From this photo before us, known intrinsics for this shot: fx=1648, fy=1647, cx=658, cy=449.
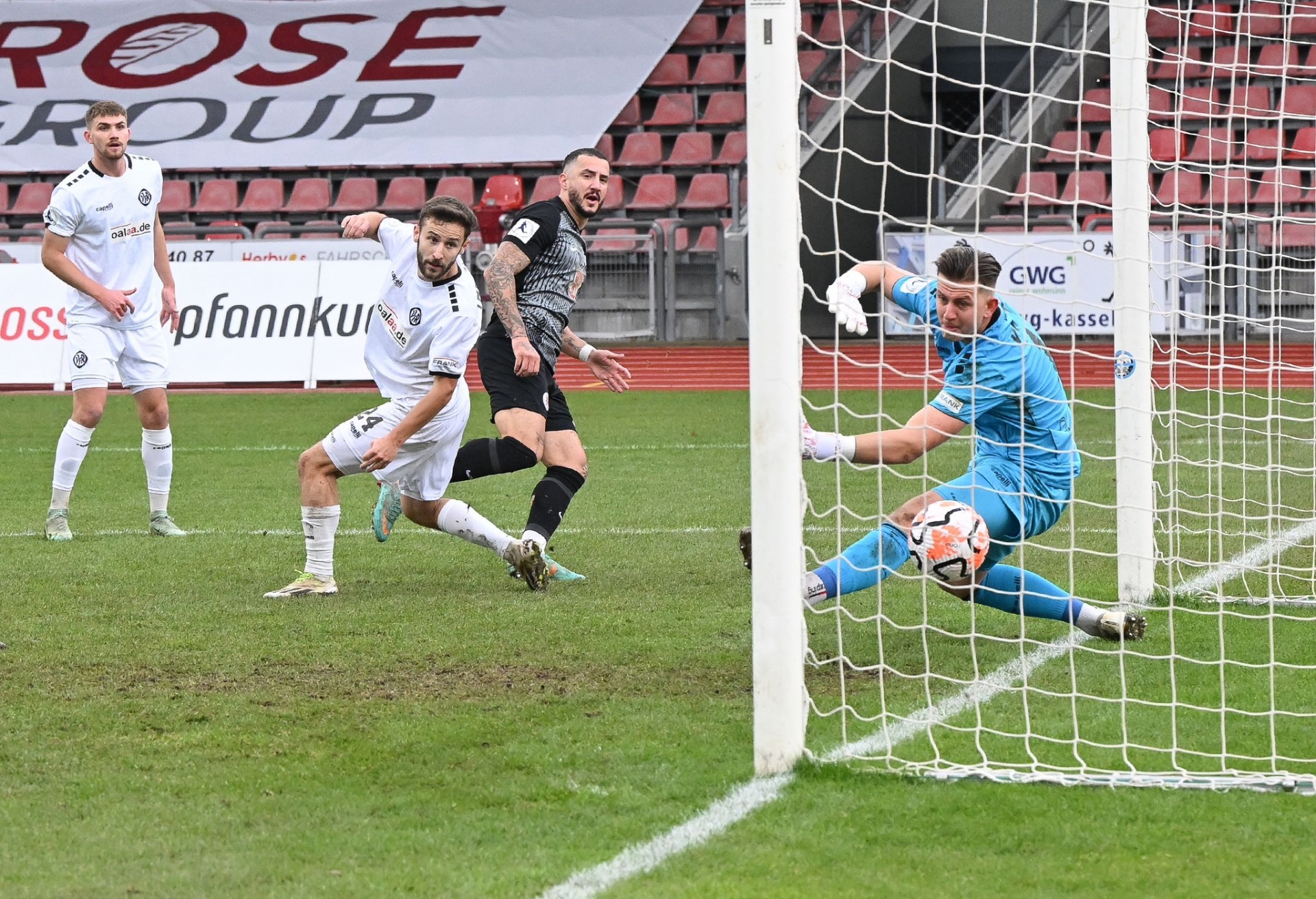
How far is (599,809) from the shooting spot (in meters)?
3.76

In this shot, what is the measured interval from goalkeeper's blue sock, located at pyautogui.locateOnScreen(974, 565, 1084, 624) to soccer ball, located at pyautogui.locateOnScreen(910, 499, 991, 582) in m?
0.36

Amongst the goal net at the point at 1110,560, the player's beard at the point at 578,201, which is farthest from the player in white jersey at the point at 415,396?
the goal net at the point at 1110,560

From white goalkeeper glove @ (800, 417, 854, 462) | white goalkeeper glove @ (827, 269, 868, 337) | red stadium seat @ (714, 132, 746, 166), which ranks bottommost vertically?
white goalkeeper glove @ (800, 417, 854, 462)

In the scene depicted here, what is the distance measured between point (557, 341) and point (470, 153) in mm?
17531

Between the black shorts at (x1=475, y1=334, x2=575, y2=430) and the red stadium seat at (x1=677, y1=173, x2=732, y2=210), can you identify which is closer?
the black shorts at (x1=475, y1=334, x2=575, y2=430)

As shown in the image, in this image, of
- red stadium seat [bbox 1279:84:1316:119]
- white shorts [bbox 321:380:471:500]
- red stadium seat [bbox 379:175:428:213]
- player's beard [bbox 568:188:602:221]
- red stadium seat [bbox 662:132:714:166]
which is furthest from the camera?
red stadium seat [bbox 379:175:428:213]

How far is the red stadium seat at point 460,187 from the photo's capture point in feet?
77.4

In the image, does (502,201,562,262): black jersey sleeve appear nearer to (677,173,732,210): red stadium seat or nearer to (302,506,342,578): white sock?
(302,506,342,578): white sock

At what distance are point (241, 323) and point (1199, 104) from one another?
889cm

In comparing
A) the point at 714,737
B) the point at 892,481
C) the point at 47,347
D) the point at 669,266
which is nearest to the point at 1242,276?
the point at 669,266

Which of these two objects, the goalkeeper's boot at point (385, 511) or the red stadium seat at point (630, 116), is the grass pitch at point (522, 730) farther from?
the red stadium seat at point (630, 116)

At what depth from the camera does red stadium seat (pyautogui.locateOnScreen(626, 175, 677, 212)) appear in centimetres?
2275

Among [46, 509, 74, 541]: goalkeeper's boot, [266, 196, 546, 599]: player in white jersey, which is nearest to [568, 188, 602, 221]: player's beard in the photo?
[266, 196, 546, 599]: player in white jersey

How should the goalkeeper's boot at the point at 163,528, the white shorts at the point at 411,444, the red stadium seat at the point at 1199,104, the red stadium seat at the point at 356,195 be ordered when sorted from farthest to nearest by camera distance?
the red stadium seat at the point at 356,195 < the goalkeeper's boot at the point at 163,528 < the red stadium seat at the point at 1199,104 < the white shorts at the point at 411,444
